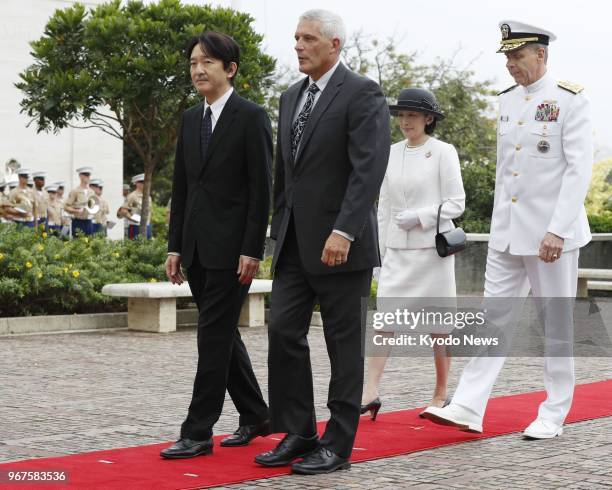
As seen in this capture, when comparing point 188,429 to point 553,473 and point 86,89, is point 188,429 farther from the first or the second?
point 86,89

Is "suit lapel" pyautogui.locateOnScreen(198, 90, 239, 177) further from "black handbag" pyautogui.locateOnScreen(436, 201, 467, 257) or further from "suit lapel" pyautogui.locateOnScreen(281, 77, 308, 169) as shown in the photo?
"black handbag" pyautogui.locateOnScreen(436, 201, 467, 257)

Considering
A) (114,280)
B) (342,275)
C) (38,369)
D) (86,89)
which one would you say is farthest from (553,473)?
(86,89)

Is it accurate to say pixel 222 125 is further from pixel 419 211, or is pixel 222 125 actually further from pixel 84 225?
pixel 84 225

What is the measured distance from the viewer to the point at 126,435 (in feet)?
21.1

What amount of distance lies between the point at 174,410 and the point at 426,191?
1.99 meters

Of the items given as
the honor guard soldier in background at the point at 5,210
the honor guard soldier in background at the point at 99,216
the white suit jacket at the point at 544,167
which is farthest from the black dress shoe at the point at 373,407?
the honor guard soldier in background at the point at 99,216

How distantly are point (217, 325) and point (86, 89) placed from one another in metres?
13.9

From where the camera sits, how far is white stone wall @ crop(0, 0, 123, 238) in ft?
105

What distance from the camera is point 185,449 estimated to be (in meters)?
5.64

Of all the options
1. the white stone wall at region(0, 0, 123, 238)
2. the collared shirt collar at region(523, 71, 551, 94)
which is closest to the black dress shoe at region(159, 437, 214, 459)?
the collared shirt collar at region(523, 71, 551, 94)

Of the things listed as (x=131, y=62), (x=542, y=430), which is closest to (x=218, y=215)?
(x=542, y=430)

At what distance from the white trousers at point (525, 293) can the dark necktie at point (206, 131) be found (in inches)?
64.9

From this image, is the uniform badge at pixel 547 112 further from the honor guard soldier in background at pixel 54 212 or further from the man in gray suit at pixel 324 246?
the honor guard soldier in background at pixel 54 212

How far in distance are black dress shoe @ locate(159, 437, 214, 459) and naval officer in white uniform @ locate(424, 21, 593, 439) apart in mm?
1216
